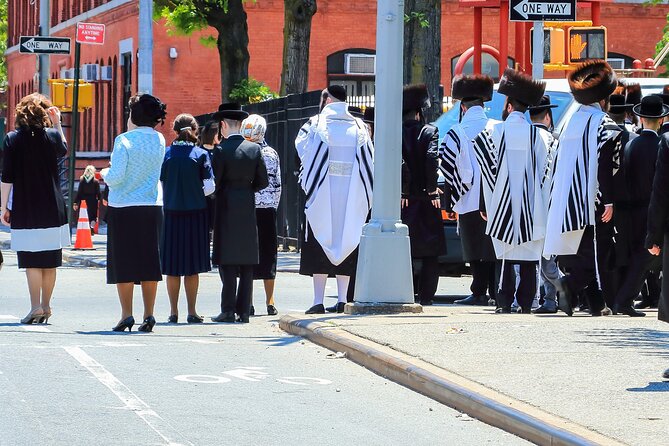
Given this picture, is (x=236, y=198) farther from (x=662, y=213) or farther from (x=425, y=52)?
(x=425, y=52)

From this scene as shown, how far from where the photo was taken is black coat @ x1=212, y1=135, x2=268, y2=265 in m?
14.3

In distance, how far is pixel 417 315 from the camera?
13.4 m

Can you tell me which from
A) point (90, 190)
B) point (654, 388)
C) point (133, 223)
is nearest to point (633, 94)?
point (133, 223)

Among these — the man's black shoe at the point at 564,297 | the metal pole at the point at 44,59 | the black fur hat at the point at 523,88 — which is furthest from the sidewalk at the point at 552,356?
the metal pole at the point at 44,59

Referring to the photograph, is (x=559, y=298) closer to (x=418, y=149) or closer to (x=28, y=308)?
(x=418, y=149)

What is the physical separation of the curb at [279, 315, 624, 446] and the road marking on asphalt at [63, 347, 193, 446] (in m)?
1.68

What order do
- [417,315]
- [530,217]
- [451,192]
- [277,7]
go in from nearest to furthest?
[417,315], [530,217], [451,192], [277,7]

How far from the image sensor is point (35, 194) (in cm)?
1409

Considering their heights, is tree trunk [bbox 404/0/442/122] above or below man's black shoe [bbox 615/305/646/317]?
above

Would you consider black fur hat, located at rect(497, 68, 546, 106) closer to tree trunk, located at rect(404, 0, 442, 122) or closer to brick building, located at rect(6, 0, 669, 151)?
tree trunk, located at rect(404, 0, 442, 122)

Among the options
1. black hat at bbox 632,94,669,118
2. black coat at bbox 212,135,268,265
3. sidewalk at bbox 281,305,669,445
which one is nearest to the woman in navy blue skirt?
black coat at bbox 212,135,268,265

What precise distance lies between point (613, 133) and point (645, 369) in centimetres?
413

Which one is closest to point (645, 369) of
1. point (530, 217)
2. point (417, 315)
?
point (417, 315)

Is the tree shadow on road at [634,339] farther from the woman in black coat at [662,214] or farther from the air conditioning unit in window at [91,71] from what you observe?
the air conditioning unit in window at [91,71]
